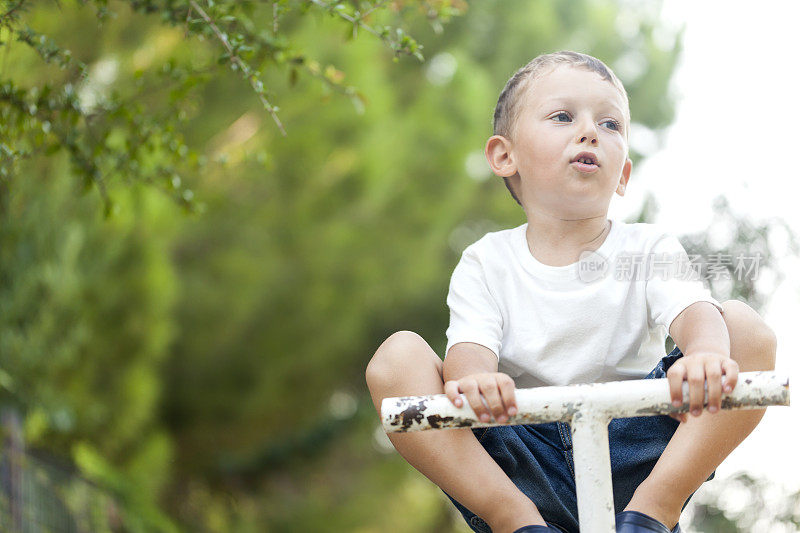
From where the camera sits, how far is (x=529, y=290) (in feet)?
5.16

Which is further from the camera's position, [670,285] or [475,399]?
[670,285]

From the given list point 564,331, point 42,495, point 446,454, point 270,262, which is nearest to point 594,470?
point 446,454

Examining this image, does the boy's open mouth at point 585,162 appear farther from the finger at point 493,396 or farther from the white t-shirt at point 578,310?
the finger at point 493,396

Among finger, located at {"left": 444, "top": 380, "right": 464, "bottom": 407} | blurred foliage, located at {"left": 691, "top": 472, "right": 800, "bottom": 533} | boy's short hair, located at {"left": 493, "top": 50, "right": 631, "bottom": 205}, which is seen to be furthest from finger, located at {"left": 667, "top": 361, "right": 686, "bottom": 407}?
blurred foliage, located at {"left": 691, "top": 472, "right": 800, "bottom": 533}

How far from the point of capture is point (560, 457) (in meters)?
1.50

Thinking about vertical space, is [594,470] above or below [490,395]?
below

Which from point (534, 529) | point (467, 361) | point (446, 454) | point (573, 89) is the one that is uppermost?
point (573, 89)

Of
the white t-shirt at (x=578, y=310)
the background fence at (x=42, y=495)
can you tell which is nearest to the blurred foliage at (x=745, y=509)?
the white t-shirt at (x=578, y=310)

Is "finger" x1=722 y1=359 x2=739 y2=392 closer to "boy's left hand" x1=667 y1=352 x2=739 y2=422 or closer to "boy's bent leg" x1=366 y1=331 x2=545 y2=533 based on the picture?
"boy's left hand" x1=667 y1=352 x2=739 y2=422

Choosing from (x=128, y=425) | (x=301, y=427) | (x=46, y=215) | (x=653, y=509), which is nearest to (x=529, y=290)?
(x=653, y=509)

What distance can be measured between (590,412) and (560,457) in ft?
1.31

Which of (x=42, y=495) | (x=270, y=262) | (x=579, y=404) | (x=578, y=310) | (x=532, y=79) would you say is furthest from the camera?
(x=270, y=262)

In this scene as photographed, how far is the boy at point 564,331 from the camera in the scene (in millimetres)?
1354

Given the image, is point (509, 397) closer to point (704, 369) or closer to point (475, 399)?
point (475, 399)
